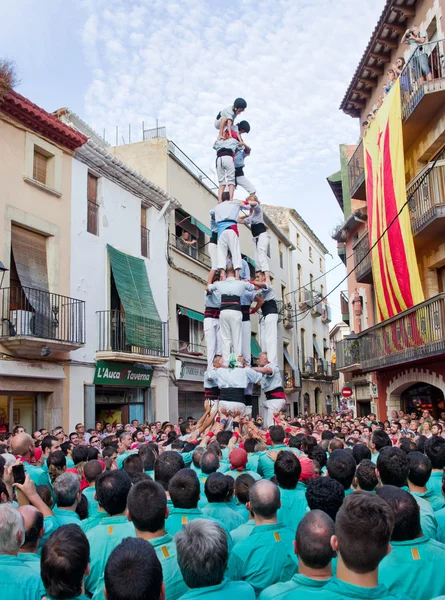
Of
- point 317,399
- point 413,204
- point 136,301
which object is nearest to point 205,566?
point 413,204

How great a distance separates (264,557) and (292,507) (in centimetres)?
112

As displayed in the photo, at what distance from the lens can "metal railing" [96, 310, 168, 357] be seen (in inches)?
684

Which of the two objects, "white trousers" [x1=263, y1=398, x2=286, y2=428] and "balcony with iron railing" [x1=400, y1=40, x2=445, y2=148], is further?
"balcony with iron railing" [x1=400, y1=40, x2=445, y2=148]

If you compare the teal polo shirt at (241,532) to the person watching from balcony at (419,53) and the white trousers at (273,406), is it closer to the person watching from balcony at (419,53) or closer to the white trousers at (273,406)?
the white trousers at (273,406)

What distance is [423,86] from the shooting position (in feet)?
47.1

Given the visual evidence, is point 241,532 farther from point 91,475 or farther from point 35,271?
point 35,271

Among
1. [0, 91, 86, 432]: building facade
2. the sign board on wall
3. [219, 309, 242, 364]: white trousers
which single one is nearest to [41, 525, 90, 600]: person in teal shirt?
[219, 309, 242, 364]: white trousers

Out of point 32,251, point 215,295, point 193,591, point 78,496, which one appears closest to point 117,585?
point 193,591

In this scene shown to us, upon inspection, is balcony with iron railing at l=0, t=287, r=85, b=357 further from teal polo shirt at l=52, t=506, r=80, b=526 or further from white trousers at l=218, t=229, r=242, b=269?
teal polo shirt at l=52, t=506, r=80, b=526

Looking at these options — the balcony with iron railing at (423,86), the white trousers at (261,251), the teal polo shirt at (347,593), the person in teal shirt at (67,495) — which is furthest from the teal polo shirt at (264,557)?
the balcony with iron railing at (423,86)

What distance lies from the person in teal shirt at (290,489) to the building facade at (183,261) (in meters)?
16.3

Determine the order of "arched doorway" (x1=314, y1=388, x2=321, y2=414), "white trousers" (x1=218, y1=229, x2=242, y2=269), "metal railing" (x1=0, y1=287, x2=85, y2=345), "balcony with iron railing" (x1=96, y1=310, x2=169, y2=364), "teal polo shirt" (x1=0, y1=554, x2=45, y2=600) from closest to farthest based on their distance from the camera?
"teal polo shirt" (x1=0, y1=554, x2=45, y2=600), "white trousers" (x1=218, y1=229, x2=242, y2=269), "metal railing" (x1=0, y1=287, x2=85, y2=345), "balcony with iron railing" (x1=96, y1=310, x2=169, y2=364), "arched doorway" (x1=314, y1=388, x2=321, y2=414)

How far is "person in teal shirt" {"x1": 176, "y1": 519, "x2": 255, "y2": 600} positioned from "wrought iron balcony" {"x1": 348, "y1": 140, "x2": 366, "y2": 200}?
18.6 m

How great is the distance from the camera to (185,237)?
74.4ft
